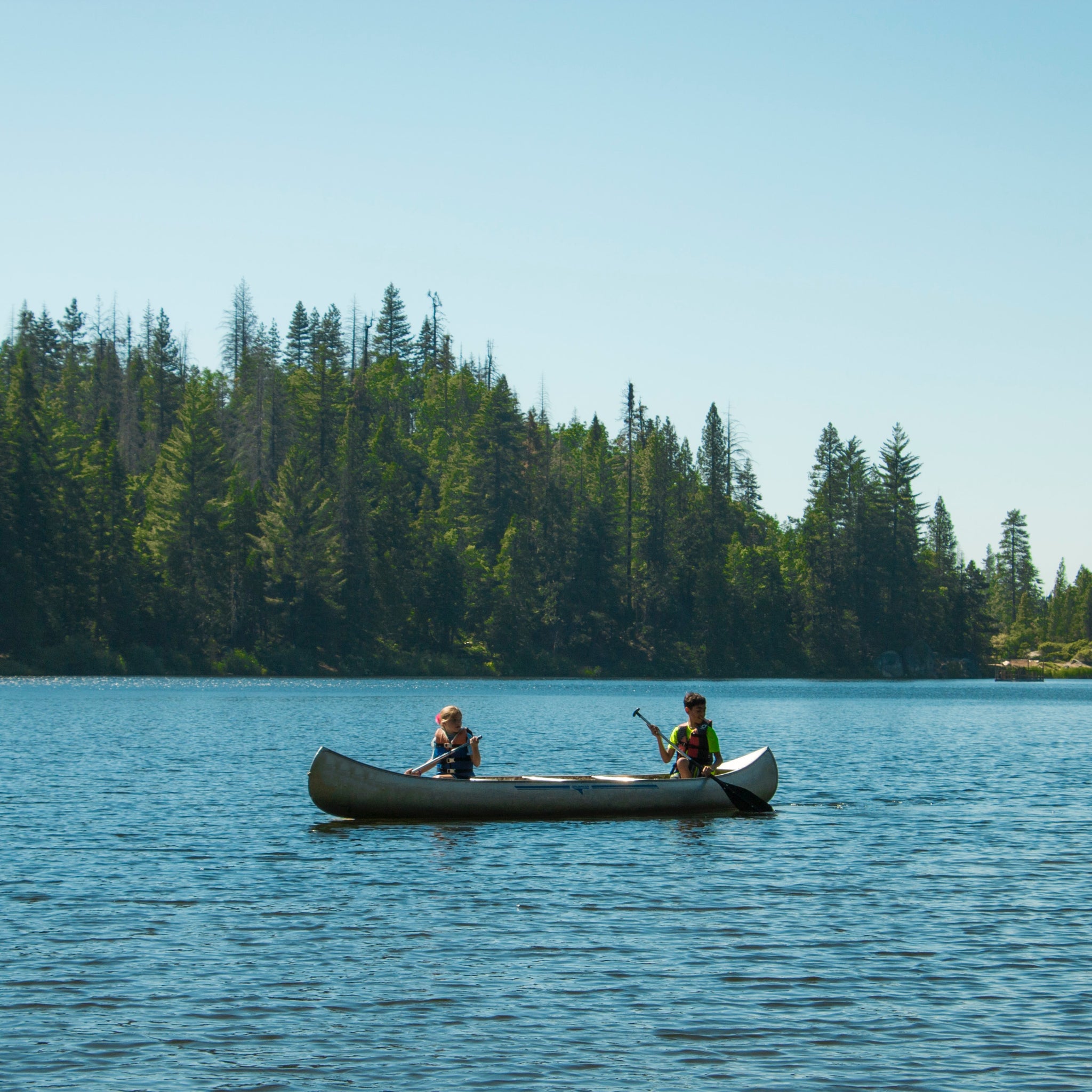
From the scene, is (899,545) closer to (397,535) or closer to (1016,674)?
(1016,674)

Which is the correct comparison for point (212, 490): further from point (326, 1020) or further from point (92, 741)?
point (326, 1020)

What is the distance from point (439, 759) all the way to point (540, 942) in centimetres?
909

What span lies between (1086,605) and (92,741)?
173606 mm

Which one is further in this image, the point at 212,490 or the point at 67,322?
the point at 67,322

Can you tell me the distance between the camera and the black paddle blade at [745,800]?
87.0ft

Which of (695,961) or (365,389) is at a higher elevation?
(365,389)

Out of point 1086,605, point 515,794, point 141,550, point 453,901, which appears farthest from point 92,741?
point 1086,605

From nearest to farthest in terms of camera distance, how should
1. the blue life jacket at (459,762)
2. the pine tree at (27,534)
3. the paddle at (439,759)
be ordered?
the paddle at (439,759) → the blue life jacket at (459,762) → the pine tree at (27,534)

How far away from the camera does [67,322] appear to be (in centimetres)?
18450

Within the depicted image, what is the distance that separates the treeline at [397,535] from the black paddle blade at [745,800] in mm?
81905

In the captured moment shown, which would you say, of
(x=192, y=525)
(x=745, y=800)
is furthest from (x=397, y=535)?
(x=745, y=800)

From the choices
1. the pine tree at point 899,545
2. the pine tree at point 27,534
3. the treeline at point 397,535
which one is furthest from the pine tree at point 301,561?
the pine tree at point 899,545

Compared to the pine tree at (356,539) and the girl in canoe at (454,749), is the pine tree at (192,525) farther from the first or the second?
the girl in canoe at (454,749)

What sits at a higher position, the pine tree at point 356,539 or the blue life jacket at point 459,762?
the pine tree at point 356,539
